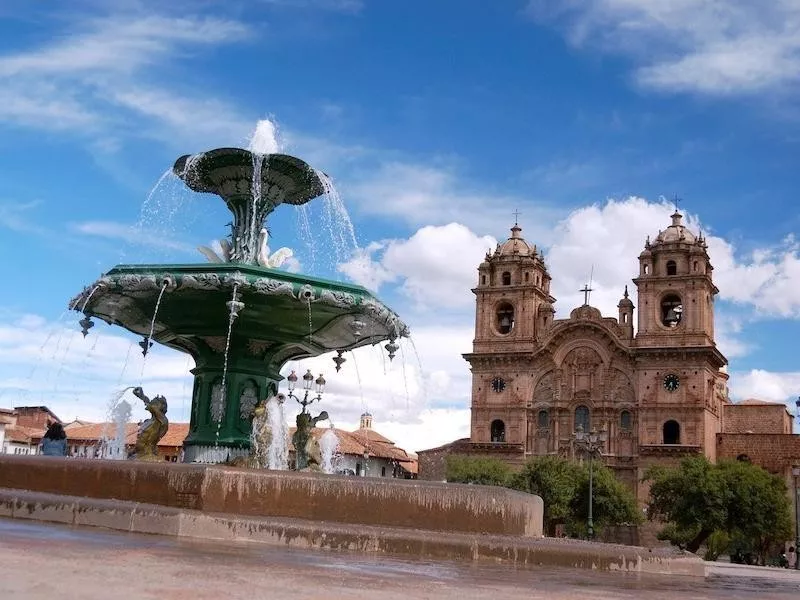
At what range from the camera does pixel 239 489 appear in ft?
23.4

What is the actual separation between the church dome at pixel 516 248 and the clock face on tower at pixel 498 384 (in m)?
7.27

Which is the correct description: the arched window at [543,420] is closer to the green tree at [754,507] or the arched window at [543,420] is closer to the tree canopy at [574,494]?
the tree canopy at [574,494]

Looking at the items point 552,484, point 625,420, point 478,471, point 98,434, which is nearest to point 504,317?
point 625,420

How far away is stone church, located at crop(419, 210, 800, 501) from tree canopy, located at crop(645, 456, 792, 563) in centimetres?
550

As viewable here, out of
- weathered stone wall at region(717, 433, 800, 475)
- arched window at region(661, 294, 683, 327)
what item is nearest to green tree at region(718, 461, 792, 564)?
weathered stone wall at region(717, 433, 800, 475)

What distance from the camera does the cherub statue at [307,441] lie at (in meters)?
11.4

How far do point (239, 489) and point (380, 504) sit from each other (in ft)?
3.68

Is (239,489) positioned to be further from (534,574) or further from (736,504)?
(736,504)

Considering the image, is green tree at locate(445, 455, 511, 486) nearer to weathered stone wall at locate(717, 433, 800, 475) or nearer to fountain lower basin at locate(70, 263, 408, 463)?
weathered stone wall at locate(717, 433, 800, 475)

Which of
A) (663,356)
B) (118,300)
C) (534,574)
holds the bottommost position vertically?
(534,574)

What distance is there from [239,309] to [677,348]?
A: 129 ft

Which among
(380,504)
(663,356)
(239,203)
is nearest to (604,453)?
(663,356)

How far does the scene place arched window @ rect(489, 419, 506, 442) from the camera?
163 ft

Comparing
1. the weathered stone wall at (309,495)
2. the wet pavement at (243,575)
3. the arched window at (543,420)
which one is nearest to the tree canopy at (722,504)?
the arched window at (543,420)
